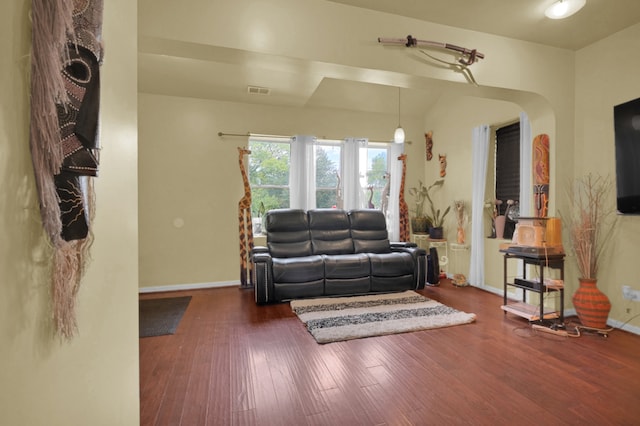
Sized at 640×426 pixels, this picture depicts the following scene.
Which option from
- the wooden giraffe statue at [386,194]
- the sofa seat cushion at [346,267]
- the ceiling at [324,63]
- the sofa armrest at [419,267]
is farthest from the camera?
the wooden giraffe statue at [386,194]

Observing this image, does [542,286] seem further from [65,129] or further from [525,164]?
[65,129]

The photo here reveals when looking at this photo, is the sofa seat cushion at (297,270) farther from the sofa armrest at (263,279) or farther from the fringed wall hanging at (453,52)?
the fringed wall hanging at (453,52)

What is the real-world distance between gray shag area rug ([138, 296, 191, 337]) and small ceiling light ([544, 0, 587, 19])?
157 inches

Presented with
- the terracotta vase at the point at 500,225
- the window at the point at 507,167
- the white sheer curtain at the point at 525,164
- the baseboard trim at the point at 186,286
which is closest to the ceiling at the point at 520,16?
the white sheer curtain at the point at 525,164

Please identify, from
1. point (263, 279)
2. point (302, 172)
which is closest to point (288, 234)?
point (263, 279)

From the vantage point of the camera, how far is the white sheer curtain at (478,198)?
4062 mm

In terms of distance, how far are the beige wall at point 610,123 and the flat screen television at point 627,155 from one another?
0.17 meters

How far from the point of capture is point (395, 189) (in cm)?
516

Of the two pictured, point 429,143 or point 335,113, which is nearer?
point 335,113

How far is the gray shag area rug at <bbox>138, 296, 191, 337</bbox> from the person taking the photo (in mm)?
2814

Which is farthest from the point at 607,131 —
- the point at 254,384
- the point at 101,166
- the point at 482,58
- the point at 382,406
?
the point at 101,166

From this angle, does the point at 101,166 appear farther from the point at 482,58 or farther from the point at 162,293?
the point at 162,293

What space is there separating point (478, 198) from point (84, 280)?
4.27 metres

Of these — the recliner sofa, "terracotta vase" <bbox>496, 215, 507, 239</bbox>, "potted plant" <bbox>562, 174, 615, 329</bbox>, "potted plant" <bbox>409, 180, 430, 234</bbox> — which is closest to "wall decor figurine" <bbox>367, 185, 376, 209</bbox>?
the recliner sofa
